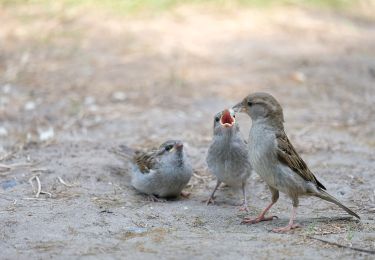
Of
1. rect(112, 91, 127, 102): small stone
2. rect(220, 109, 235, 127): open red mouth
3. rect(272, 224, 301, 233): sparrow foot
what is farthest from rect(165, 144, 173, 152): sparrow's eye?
rect(112, 91, 127, 102): small stone

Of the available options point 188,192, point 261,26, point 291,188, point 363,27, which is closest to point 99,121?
point 188,192

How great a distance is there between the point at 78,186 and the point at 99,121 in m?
2.56

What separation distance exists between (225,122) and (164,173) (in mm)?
857

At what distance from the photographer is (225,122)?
6.36 m

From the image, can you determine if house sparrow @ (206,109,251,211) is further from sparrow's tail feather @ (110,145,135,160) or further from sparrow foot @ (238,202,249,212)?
sparrow's tail feather @ (110,145,135,160)

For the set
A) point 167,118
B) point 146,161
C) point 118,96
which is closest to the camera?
point 146,161

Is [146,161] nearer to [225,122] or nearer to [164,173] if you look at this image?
[164,173]

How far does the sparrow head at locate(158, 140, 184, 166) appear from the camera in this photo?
22.2 feet

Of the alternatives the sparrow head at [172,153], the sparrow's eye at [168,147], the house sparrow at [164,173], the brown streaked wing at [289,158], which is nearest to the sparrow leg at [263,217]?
the brown streaked wing at [289,158]

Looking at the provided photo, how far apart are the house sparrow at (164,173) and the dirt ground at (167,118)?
15 centimetres

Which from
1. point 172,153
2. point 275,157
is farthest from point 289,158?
point 172,153

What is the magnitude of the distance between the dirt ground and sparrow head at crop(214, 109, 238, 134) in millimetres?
721

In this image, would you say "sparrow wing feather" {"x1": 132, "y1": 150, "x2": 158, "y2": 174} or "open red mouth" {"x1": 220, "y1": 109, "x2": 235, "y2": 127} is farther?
"sparrow wing feather" {"x1": 132, "y1": 150, "x2": 158, "y2": 174}

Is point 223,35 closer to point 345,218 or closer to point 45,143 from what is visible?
point 45,143
